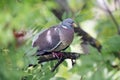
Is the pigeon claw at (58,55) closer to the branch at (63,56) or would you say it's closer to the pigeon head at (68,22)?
the branch at (63,56)

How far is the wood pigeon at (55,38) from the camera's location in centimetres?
139

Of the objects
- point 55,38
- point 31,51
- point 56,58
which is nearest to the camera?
point 31,51

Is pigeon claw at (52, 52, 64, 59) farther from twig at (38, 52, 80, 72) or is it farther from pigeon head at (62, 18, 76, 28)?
pigeon head at (62, 18, 76, 28)

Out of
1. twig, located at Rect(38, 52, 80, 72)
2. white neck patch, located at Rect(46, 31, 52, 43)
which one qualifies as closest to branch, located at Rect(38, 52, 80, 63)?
twig, located at Rect(38, 52, 80, 72)

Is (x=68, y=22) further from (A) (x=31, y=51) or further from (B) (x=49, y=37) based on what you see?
(A) (x=31, y=51)

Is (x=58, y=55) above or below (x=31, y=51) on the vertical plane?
below

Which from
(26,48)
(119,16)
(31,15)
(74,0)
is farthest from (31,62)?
(74,0)

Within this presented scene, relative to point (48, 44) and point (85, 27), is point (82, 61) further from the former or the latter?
point (85, 27)

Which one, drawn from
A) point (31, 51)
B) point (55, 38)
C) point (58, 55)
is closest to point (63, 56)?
point (58, 55)

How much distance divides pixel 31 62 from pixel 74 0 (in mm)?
1628

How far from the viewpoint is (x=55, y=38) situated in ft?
4.74

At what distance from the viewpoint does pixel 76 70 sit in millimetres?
828

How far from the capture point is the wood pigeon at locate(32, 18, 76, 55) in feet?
4.55

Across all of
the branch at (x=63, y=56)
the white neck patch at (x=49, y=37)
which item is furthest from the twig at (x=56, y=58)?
the white neck patch at (x=49, y=37)
